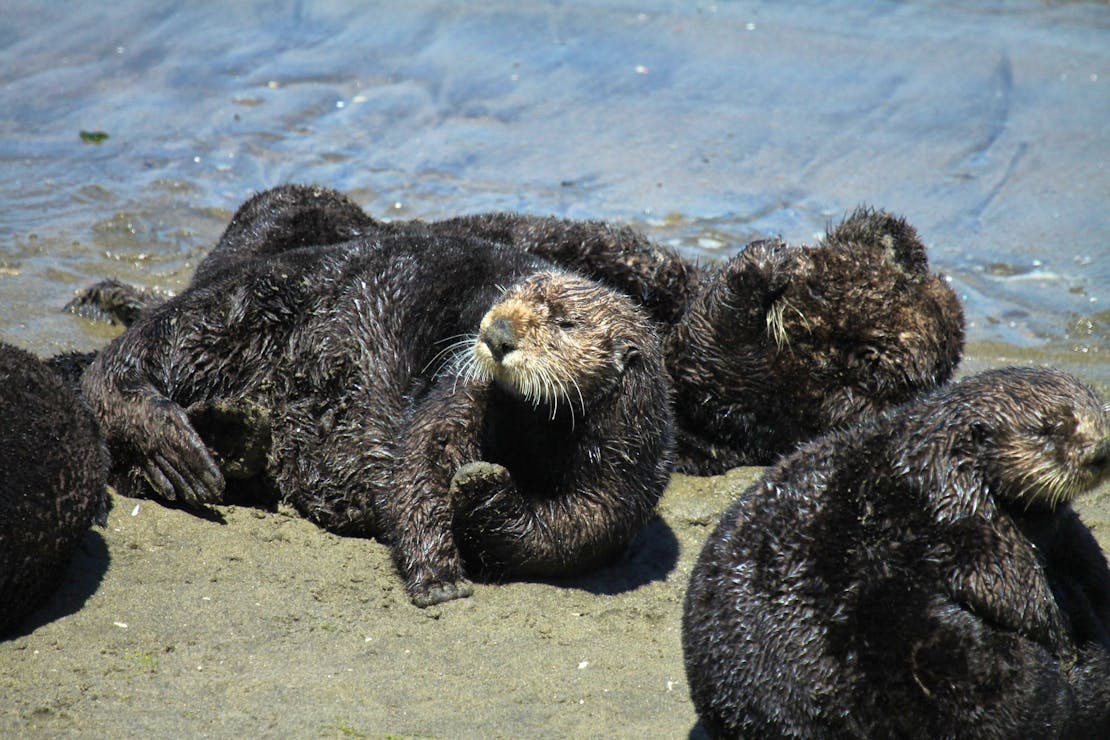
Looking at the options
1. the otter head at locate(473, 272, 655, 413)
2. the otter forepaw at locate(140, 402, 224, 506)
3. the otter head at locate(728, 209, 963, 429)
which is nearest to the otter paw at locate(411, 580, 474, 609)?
the otter head at locate(473, 272, 655, 413)

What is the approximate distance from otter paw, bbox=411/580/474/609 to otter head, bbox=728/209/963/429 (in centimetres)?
214

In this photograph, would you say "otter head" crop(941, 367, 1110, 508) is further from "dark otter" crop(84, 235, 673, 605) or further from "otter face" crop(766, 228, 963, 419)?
"otter face" crop(766, 228, 963, 419)

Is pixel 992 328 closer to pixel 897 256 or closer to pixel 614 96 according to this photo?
pixel 897 256

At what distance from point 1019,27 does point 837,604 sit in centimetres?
1235

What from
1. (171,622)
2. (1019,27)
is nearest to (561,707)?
(171,622)

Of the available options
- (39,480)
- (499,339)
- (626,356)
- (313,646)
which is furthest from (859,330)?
(39,480)

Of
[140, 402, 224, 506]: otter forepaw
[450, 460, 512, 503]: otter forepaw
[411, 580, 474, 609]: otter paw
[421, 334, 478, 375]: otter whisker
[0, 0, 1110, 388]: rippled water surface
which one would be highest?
[421, 334, 478, 375]: otter whisker

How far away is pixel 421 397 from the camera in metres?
5.68

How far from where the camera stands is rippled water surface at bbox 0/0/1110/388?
958 cm

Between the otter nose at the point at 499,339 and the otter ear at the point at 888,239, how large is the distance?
242 cm

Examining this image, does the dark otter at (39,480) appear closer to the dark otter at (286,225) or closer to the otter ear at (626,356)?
the dark otter at (286,225)

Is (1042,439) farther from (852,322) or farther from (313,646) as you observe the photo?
(313,646)

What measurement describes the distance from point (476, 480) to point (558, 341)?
675 millimetres

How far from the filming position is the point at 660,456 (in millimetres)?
5445
